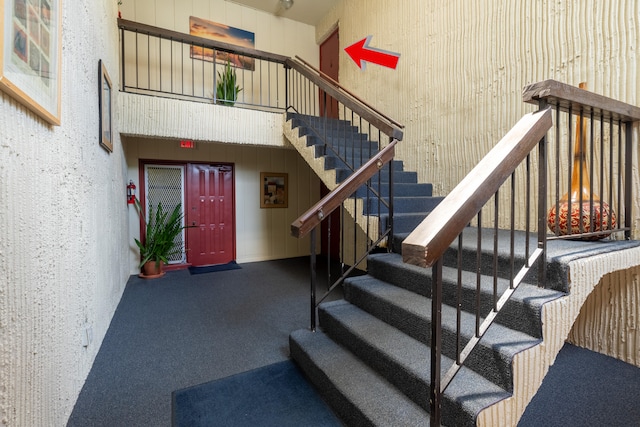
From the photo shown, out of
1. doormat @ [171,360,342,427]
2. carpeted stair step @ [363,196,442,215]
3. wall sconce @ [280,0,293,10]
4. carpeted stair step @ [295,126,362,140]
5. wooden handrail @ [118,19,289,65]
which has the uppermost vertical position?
wall sconce @ [280,0,293,10]

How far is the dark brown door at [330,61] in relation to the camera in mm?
5562

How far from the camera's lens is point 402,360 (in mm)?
1482

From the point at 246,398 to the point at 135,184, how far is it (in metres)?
4.01

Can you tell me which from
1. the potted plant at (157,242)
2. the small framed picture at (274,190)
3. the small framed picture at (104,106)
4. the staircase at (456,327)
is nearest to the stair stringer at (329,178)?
the staircase at (456,327)

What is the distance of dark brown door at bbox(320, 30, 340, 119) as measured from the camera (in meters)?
5.56

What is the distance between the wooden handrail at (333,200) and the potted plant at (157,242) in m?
3.27

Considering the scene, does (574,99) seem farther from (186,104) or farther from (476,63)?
(186,104)

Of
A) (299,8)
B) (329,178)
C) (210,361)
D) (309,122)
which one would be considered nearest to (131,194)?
(309,122)

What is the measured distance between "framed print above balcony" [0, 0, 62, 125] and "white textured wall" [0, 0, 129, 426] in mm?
60

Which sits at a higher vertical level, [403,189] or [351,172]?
[351,172]

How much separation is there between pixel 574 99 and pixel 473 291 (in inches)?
40.5

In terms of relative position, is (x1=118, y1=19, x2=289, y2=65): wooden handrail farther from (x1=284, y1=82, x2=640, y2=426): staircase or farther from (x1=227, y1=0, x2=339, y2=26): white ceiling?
(x1=284, y1=82, x2=640, y2=426): staircase

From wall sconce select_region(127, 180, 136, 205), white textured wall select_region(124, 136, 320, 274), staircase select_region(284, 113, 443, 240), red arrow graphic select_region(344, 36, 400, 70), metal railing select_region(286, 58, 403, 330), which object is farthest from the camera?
white textured wall select_region(124, 136, 320, 274)

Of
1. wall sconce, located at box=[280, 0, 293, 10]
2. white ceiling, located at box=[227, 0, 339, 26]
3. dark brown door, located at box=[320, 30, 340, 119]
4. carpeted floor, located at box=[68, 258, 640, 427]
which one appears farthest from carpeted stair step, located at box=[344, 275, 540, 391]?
white ceiling, located at box=[227, 0, 339, 26]
